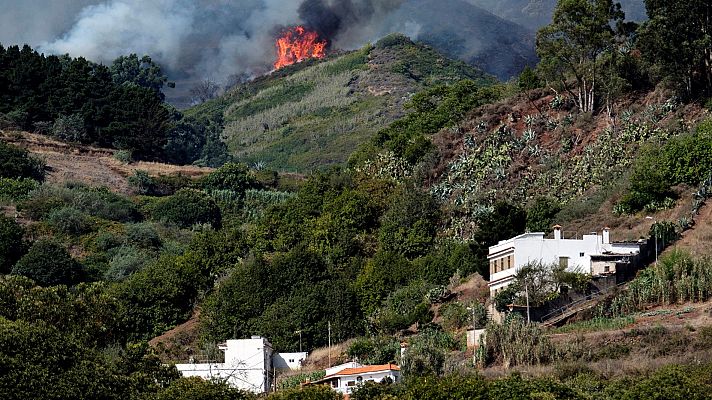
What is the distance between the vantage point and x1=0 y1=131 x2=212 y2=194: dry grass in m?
118

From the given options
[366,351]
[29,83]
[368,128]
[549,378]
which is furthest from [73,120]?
[549,378]

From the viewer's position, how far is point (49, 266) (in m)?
91.1

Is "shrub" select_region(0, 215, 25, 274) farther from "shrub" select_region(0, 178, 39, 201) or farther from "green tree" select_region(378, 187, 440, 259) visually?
"green tree" select_region(378, 187, 440, 259)

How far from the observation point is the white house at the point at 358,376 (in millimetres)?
65375

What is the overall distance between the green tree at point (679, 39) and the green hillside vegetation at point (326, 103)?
52.2 metres

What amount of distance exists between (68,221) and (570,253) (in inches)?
1636

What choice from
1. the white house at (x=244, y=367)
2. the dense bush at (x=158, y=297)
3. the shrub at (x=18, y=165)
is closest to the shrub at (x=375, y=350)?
the white house at (x=244, y=367)

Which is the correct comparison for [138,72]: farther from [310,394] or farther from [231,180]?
[310,394]

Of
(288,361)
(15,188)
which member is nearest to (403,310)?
(288,361)

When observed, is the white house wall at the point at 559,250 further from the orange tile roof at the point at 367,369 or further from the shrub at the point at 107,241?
the shrub at the point at 107,241

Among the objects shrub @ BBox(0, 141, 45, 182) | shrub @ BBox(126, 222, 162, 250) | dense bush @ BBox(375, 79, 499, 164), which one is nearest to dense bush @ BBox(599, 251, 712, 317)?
dense bush @ BBox(375, 79, 499, 164)

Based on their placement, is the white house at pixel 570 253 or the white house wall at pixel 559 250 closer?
the white house at pixel 570 253

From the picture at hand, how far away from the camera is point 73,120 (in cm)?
12481

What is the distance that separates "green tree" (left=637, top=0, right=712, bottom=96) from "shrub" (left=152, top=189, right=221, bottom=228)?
3558 cm
